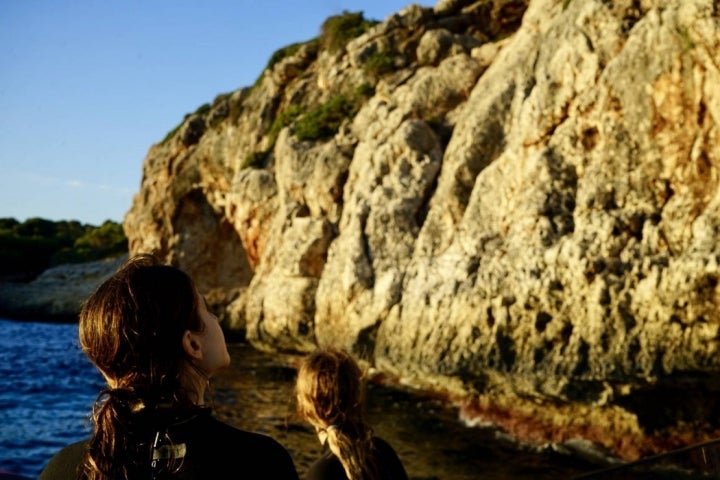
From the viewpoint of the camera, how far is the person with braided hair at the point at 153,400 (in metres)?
1.86

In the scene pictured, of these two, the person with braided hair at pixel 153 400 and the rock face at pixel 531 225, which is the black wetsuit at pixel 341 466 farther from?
the rock face at pixel 531 225

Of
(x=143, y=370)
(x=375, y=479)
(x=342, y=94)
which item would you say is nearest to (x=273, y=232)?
(x=342, y=94)

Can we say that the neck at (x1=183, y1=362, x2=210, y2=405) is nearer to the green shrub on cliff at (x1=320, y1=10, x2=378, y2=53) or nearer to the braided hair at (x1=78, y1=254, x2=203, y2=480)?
the braided hair at (x1=78, y1=254, x2=203, y2=480)

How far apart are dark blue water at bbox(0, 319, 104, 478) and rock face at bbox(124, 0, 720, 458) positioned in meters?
4.80

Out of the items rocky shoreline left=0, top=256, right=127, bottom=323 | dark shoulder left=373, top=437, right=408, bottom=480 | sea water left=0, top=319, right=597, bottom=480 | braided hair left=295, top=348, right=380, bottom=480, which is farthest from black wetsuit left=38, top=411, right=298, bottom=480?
rocky shoreline left=0, top=256, right=127, bottom=323

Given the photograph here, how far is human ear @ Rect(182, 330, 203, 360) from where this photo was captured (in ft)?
6.52

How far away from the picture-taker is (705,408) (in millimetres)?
11633

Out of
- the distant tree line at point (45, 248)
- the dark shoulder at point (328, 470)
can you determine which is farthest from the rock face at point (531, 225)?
the distant tree line at point (45, 248)

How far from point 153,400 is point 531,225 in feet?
41.8

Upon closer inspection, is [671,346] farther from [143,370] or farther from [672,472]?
[143,370]

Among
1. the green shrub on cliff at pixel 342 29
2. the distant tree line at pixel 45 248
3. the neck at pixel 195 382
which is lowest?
the neck at pixel 195 382

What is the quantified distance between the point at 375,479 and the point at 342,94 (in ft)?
77.1

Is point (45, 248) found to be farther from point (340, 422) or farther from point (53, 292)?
point (340, 422)

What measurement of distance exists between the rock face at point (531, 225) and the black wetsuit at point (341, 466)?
335 inches
